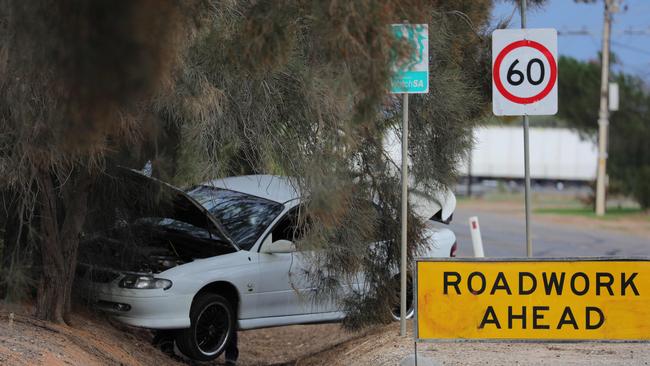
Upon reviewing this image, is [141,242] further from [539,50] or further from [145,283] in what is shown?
[539,50]

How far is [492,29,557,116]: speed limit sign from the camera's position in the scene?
874cm

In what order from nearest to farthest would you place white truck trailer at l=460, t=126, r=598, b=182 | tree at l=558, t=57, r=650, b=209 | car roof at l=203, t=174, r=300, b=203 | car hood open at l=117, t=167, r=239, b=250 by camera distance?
car hood open at l=117, t=167, r=239, b=250 → car roof at l=203, t=174, r=300, b=203 → tree at l=558, t=57, r=650, b=209 → white truck trailer at l=460, t=126, r=598, b=182

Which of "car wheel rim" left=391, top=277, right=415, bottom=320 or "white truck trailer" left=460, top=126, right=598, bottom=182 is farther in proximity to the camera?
"white truck trailer" left=460, top=126, right=598, bottom=182

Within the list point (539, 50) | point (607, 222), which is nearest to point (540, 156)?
point (607, 222)

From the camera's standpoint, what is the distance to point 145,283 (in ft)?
29.5

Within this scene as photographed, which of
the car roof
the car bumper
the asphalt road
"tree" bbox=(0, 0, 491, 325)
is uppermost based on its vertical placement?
"tree" bbox=(0, 0, 491, 325)

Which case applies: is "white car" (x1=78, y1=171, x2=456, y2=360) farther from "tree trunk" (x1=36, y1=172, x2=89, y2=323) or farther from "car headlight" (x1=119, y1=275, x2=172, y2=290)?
"tree trunk" (x1=36, y1=172, x2=89, y2=323)

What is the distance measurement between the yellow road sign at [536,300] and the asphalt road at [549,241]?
466 inches

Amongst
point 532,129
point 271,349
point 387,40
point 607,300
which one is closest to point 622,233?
point 271,349

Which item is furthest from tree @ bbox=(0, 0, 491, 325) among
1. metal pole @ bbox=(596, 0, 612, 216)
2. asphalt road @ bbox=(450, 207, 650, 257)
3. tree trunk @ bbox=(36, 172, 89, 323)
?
metal pole @ bbox=(596, 0, 612, 216)

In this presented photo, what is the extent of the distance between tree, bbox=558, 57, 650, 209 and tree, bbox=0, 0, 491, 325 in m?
31.7

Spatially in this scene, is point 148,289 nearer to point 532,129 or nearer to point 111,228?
point 111,228

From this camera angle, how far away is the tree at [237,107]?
14.2ft

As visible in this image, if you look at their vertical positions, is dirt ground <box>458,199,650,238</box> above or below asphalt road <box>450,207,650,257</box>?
below
